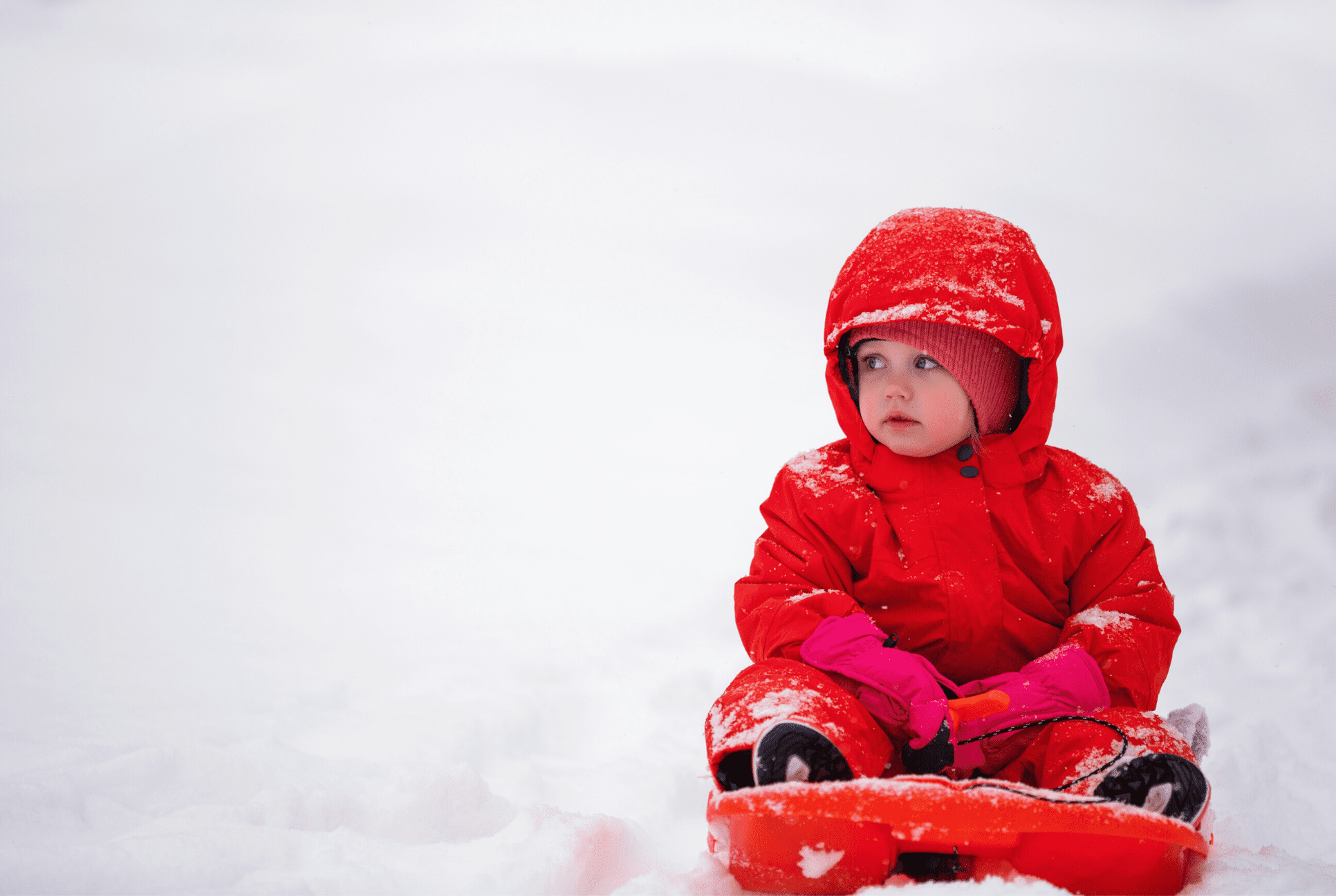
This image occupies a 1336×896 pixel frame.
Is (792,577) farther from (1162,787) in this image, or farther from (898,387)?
(1162,787)

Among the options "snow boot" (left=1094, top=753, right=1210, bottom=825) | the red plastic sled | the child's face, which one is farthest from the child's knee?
the child's face

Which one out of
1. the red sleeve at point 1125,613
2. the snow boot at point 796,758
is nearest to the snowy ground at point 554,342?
the red sleeve at point 1125,613

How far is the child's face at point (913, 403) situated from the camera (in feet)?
5.41

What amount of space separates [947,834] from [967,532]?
0.64 metres

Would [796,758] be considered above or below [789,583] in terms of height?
below

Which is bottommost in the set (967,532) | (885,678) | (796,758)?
(796,758)

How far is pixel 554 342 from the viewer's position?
3.82 metres

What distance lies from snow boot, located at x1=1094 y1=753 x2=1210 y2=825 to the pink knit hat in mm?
650

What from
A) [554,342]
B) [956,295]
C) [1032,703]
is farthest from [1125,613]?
[554,342]

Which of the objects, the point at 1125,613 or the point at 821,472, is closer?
the point at 1125,613

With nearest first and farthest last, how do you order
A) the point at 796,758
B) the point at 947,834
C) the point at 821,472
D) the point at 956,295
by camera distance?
the point at 947,834
the point at 796,758
the point at 956,295
the point at 821,472

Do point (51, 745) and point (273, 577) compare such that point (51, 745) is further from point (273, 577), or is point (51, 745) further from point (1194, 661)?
point (1194, 661)

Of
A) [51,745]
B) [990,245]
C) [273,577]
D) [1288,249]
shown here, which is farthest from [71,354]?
[1288,249]

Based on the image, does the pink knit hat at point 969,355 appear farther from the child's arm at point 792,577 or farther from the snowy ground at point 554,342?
the snowy ground at point 554,342
